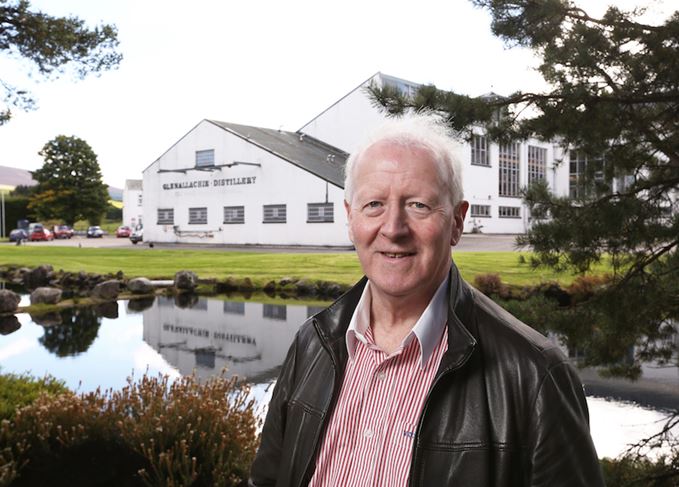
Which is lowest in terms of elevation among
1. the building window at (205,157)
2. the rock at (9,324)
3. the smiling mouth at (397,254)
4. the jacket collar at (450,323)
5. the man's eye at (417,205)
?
the rock at (9,324)

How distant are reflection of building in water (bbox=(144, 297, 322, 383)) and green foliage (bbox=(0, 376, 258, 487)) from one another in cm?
355

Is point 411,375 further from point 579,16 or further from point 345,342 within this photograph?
point 579,16

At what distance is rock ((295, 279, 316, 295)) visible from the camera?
1956cm

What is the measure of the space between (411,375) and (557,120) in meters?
3.65

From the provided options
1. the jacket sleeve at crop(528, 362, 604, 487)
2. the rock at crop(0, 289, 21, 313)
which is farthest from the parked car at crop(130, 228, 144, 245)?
the jacket sleeve at crop(528, 362, 604, 487)

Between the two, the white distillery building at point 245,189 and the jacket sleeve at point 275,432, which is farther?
the white distillery building at point 245,189

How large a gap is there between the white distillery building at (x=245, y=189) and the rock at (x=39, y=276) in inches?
580

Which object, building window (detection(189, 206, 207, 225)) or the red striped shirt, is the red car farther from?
the red striped shirt

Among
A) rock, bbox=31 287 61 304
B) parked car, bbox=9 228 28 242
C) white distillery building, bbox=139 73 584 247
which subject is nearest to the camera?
rock, bbox=31 287 61 304

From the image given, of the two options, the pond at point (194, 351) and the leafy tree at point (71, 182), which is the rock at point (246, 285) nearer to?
the pond at point (194, 351)

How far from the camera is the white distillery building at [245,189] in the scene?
3519 cm

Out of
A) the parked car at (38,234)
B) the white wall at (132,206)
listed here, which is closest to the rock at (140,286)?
the parked car at (38,234)

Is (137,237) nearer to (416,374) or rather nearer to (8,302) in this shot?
(8,302)

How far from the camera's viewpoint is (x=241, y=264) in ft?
83.8
